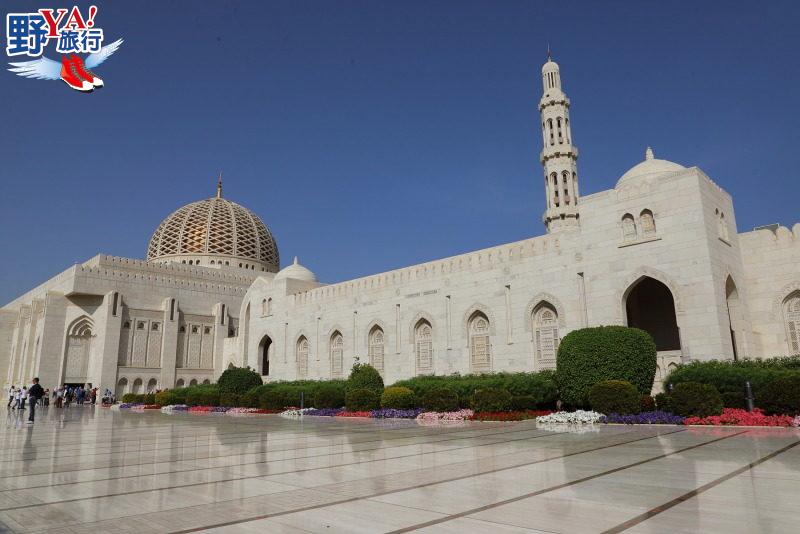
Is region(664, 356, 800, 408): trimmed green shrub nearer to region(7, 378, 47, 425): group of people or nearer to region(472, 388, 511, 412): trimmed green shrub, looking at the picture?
region(472, 388, 511, 412): trimmed green shrub

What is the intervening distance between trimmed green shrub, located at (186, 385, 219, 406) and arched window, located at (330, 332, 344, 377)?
5.76 m

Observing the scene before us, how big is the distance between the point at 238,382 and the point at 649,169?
18.7 meters

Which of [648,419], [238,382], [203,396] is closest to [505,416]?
[648,419]

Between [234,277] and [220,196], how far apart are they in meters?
13.0

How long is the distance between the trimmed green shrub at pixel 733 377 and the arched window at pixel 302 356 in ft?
66.5

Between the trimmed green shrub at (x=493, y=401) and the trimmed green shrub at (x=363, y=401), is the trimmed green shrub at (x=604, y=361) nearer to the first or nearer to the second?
the trimmed green shrub at (x=493, y=401)

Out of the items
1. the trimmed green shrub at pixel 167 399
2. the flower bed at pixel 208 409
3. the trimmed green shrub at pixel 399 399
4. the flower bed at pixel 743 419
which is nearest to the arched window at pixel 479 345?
the trimmed green shrub at pixel 399 399

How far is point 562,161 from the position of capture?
2583cm

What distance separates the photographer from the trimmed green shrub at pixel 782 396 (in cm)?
1105

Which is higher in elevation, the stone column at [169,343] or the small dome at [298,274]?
the small dome at [298,274]

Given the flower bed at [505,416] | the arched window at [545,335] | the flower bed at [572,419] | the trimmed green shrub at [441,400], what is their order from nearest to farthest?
the flower bed at [572,419] → the flower bed at [505,416] → the trimmed green shrub at [441,400] → the arched window at [545,335]

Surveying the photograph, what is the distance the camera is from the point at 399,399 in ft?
54.3

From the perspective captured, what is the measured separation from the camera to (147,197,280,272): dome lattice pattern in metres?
45.6

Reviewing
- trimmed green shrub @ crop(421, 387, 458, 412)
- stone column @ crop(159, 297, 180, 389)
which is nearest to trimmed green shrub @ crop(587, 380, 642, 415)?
trimmed green shrub @ crop(421, 387, 458, 412)
